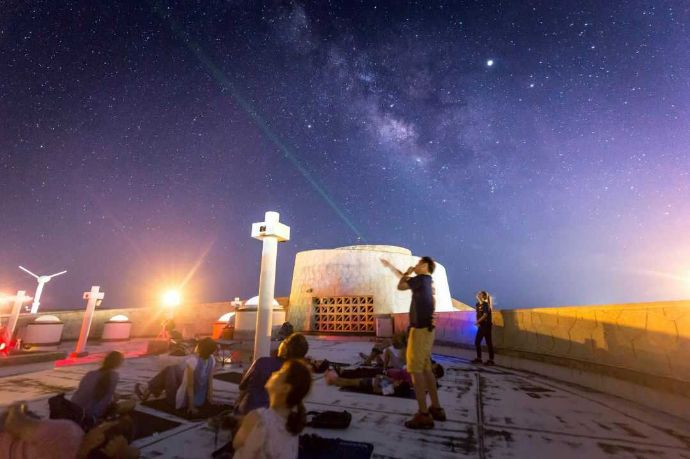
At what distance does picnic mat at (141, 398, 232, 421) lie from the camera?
348 centimetres

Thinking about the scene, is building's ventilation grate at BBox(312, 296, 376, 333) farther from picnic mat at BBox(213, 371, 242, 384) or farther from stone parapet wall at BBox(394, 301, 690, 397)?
picnic mat at BBox(213, 371, 242, 384)

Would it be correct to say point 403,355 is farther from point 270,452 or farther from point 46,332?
point 46,332

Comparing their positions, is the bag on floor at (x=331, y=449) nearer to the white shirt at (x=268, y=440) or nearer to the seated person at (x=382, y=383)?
the white shirt at (x=268, y=440)

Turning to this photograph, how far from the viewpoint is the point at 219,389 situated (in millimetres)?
4883

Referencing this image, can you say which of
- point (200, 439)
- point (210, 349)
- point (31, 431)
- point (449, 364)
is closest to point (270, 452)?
point (31, 431)

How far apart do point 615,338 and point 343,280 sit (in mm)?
16490

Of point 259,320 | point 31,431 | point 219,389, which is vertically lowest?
point 219,389

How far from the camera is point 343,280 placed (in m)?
20.5

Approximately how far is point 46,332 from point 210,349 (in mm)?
13141

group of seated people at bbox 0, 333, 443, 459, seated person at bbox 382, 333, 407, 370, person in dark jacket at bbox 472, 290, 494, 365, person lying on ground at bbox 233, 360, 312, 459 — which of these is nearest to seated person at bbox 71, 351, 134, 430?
group of seated people at bbox 0, 333, 443, 459

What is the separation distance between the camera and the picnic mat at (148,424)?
3010 millimetres

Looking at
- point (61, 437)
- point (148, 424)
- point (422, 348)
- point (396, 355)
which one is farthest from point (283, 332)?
point (61, 437)

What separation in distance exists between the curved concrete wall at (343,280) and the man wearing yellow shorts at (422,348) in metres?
16.3

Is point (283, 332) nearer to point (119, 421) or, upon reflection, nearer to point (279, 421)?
point (119, 421)
